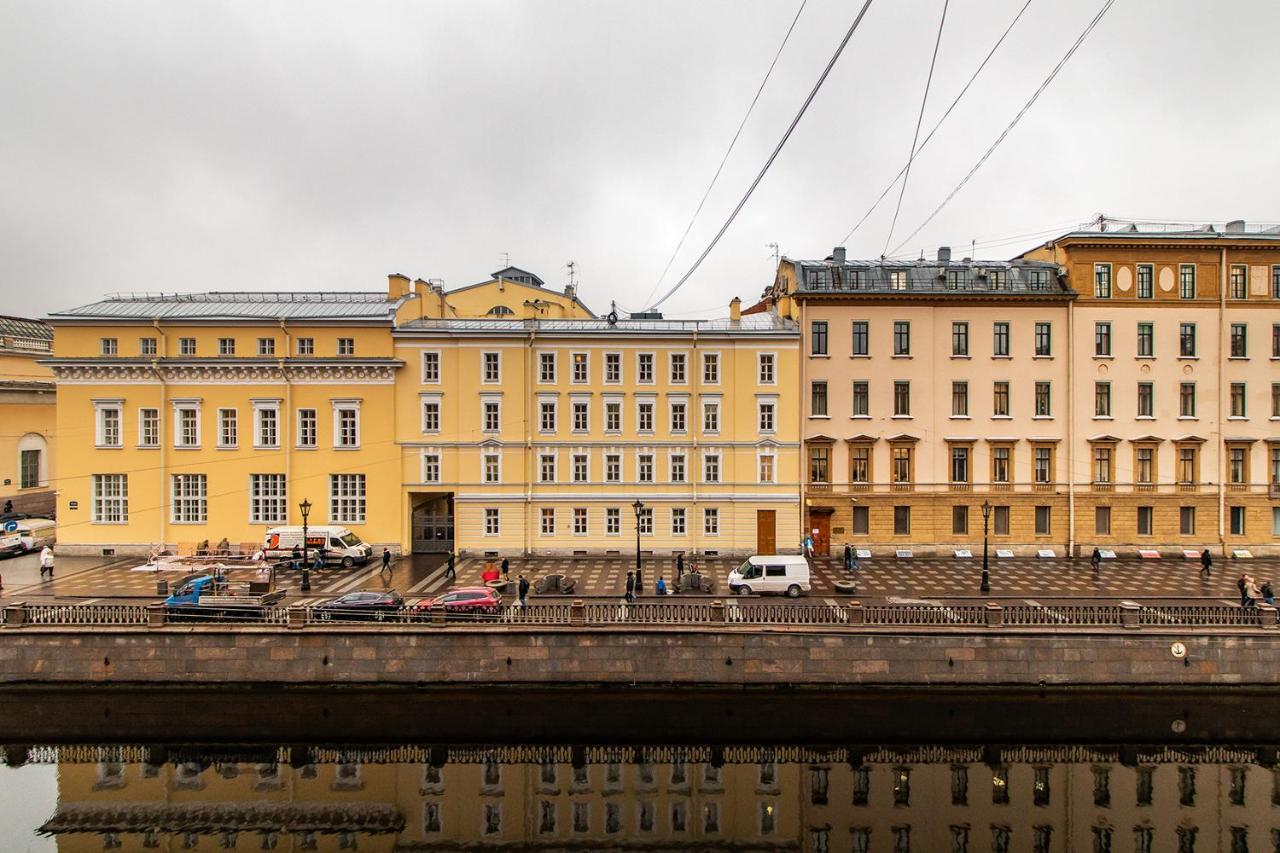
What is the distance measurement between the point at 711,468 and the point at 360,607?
1682cm

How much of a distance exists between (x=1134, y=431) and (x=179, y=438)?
1772 inches

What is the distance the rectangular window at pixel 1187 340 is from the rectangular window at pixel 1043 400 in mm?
6534

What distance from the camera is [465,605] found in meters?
22.3

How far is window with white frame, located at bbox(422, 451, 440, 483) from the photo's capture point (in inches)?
1303

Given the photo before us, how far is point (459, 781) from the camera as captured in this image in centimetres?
1792

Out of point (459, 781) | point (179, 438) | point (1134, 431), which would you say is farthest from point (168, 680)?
point (1134, 431)

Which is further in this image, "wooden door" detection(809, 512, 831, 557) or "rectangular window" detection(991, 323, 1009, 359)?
"rectangular window" detection(991, 323, 1009, 359)

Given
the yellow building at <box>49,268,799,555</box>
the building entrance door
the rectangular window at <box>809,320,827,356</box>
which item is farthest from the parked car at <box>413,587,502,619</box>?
the rectangular window at <box>809,320,827,356</box>

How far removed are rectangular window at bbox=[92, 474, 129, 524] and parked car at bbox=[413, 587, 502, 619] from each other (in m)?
19.7

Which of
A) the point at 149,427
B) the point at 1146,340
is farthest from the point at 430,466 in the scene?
the point at 1146,340

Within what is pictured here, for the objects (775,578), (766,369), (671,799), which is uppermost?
(766,369)

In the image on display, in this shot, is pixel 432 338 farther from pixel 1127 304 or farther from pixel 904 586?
pixel 1127 304

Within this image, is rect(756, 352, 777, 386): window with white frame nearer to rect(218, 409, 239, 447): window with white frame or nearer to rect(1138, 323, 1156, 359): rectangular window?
rect(1138, 323, 1156, 359): rectangular window

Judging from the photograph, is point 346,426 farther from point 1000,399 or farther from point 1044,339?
point 1044,339
